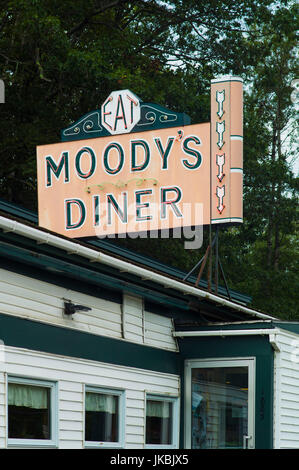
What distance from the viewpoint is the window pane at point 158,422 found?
1154cm

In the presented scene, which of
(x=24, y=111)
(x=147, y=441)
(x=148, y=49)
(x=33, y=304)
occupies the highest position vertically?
(x=148, y=49)

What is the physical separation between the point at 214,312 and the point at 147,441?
2.69 meters

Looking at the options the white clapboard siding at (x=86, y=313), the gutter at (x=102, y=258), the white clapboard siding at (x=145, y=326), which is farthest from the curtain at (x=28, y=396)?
the white clapboard siding at (x=145, y=326)

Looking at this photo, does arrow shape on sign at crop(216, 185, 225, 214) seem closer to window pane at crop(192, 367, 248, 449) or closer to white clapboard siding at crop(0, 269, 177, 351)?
white clapboard siding at crop(0, 269, 177, 351)

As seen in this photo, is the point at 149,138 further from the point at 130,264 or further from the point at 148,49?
the point at 148,49

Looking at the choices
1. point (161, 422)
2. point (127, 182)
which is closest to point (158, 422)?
point (161, 422)

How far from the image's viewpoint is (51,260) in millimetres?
9445

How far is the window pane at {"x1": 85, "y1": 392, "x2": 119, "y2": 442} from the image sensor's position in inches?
408

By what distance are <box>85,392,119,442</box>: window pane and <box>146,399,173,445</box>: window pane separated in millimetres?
788

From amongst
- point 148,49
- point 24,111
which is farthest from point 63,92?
point 148,49

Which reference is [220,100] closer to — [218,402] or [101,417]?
[218,402]

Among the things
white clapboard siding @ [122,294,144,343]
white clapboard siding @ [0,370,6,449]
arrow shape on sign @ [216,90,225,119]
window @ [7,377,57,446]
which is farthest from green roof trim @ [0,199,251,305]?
white clapboard siding @ [0,370,6,449]

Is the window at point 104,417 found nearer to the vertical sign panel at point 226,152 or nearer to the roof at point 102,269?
the roof at point 102,269

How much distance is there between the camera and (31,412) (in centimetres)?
941
